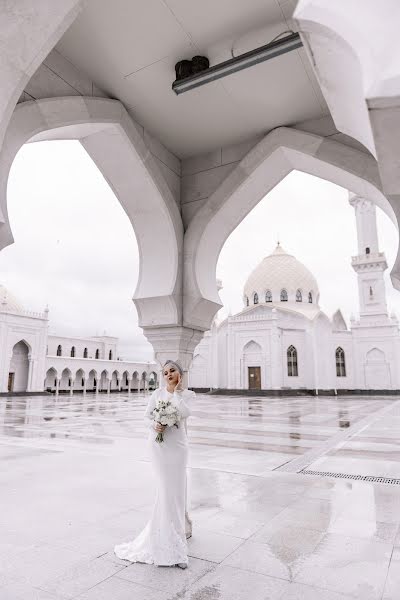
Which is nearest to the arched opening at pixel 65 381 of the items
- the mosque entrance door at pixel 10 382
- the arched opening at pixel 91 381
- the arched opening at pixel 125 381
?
the arched opening at pixel 91 381

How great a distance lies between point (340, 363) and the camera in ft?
120

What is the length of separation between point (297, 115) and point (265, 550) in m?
3.84

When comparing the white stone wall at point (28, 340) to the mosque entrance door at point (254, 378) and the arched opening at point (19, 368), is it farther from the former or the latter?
the mosque entrance door at point (254, 378)

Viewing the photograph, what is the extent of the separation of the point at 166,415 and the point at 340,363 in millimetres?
36452

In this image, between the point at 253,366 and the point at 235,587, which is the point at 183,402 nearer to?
the point at 235,587

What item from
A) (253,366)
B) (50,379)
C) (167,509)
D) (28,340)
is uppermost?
(28,340)

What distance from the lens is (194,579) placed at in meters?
2.20

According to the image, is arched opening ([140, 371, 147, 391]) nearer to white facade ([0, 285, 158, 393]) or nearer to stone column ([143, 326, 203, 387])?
white facade ([0, 285, 158, 393])

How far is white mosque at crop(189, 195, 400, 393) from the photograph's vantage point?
112ft

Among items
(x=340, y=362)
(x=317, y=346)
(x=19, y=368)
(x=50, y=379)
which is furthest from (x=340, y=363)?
(x=50, y=379)

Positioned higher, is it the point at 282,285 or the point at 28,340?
the point at 282,285

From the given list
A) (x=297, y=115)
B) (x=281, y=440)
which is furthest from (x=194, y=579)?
(x=281, y=440)

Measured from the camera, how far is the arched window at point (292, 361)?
34500mm

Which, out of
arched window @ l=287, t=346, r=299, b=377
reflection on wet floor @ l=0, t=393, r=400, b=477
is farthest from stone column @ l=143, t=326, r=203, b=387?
arched window @ l=287, t=346, r=299, b=377
